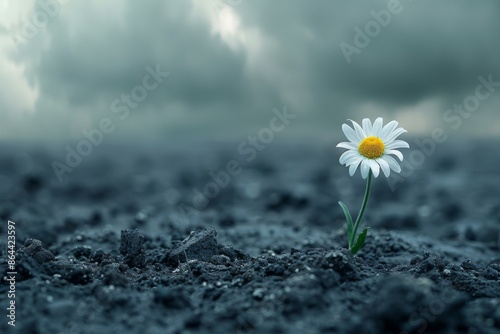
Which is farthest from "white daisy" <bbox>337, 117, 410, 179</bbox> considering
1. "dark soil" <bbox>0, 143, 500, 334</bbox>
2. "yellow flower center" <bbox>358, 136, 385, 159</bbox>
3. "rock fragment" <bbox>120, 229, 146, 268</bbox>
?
"rock fragment" <bbox>120, 229, 146, 268</bbox>

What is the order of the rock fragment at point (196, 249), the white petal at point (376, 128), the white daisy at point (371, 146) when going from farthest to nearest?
1. the rock fragment at point (196, 249)
2. the white petal at point (376, 128)
3. the white daisy at point (371, 146)

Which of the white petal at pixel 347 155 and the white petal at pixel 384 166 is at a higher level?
the white petal at pixel 347 155

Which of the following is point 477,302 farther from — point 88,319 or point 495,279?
point 88,319

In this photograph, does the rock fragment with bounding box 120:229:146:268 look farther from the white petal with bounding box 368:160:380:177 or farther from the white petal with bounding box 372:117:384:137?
the white petal with bounding box 372:117:384:137

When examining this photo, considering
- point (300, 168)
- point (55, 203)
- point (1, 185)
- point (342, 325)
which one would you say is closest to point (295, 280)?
point (342, 325)

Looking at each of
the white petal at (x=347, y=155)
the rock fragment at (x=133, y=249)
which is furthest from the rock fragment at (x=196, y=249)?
the white petal at (x=347, y=155)

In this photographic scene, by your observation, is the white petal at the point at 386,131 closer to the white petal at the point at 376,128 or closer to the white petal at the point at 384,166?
the white petal at the point at 376,128

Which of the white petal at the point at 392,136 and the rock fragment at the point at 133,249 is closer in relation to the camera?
the white petal at the point at 392,136

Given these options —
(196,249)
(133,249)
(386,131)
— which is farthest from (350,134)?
(133,249)
